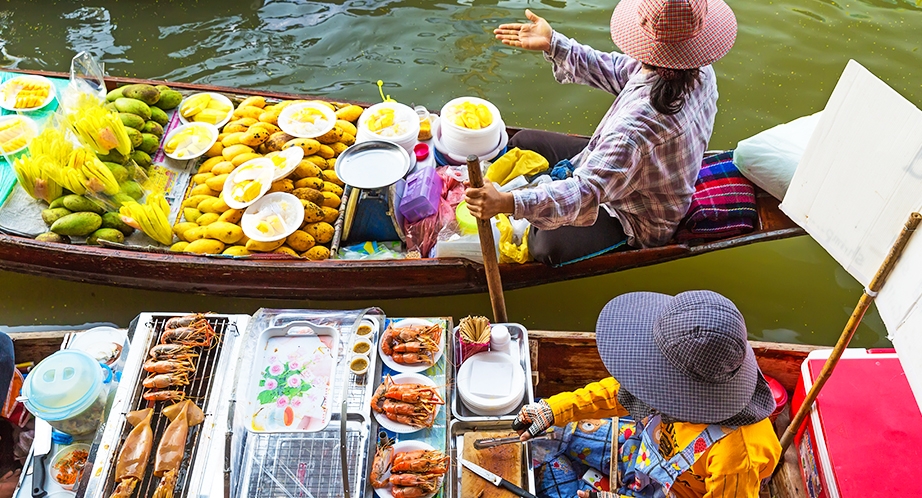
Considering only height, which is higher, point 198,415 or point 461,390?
point 198,415

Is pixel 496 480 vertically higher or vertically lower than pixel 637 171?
lower

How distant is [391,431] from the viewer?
8.25ft

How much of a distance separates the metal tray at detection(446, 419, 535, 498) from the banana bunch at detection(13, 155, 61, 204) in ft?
10.4

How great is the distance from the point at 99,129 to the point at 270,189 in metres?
1.17

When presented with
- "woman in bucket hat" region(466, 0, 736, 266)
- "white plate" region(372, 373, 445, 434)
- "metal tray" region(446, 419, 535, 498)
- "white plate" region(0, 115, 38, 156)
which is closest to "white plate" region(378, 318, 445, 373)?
"white plate" region(372, 373, 445, 434)

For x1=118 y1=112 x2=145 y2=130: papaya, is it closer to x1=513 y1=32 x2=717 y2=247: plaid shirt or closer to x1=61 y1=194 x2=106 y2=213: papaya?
x1=61 y1=194 x2=106 y2=213: papaya

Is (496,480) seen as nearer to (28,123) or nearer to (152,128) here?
(152,128)

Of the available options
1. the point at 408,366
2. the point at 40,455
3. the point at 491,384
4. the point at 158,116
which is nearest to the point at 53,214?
the point at 158,116

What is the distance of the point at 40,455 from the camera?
262 cm

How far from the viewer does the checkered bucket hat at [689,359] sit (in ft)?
6.60

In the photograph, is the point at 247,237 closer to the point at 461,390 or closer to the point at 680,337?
the point at 461,390

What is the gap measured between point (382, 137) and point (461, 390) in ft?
7.14

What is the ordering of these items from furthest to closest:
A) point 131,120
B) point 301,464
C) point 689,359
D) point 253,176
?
point 131,120, point 253,176, point 301,464, point 689,359

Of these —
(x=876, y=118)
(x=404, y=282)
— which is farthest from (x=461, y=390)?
(x=876, y=118)
